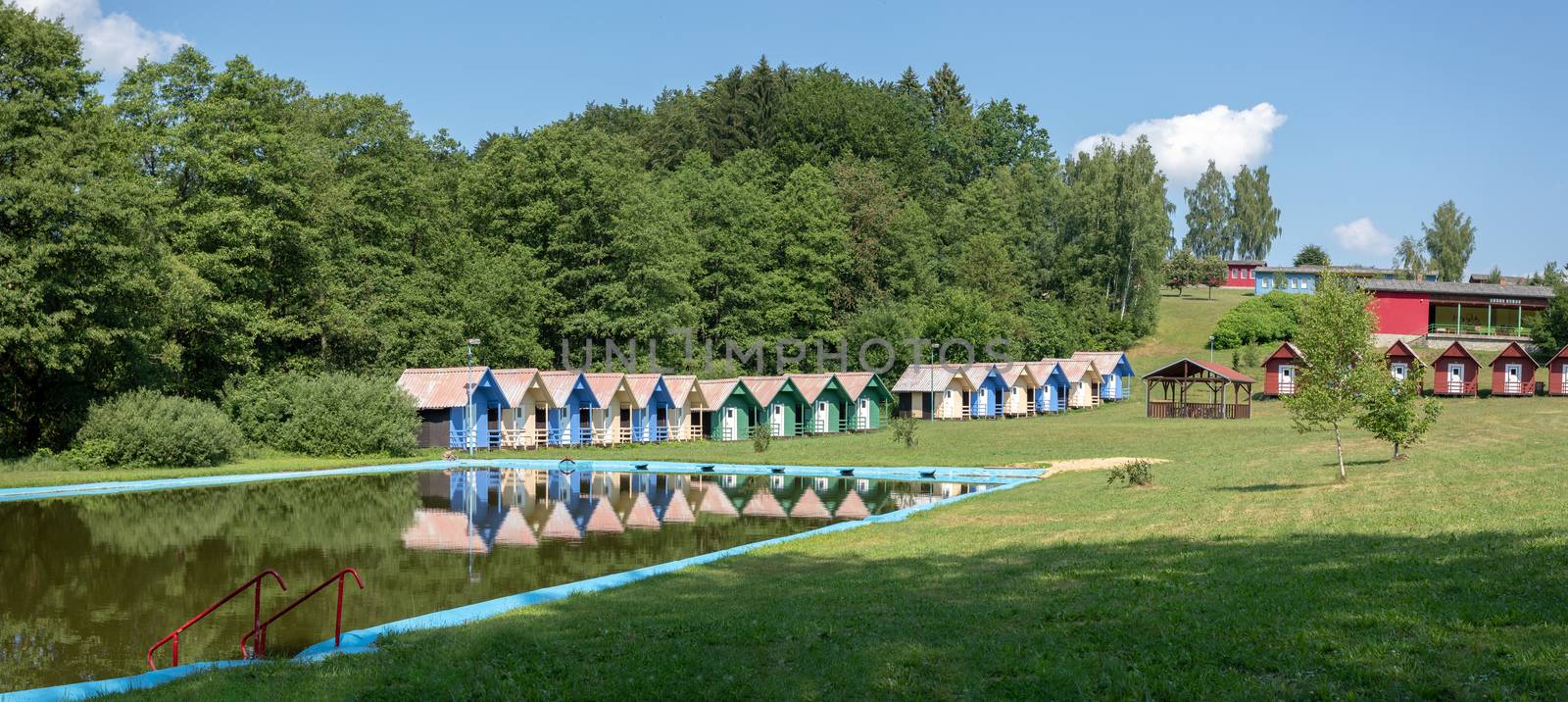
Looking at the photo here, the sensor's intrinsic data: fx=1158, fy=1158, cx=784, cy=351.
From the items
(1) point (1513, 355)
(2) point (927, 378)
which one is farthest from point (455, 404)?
(1) point (1513, 355)

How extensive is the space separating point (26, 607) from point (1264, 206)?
461ft

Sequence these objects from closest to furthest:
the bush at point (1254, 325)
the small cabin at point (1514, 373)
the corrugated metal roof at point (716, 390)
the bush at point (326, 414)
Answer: the bush at point (326, 414)
the small cabin at point (1514, 373)
the corrugated metal roof at point (716, 390)
the bush at point (1254, 325)

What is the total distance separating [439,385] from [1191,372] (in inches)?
1556

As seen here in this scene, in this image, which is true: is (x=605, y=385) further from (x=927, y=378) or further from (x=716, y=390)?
(x=927, y=378)

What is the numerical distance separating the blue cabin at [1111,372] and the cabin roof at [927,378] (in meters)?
11.9

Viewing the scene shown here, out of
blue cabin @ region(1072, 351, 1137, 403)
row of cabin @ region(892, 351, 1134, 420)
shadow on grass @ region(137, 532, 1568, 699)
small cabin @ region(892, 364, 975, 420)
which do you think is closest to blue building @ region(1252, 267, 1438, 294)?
blue cabin @ region(1072, 351, 1137, 403)

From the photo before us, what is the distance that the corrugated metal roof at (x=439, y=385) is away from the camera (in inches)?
2051

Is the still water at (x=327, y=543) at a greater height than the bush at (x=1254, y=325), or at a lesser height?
lesser

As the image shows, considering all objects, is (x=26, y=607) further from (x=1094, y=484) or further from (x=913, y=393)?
(x=913, y=393)

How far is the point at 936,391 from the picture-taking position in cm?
7169

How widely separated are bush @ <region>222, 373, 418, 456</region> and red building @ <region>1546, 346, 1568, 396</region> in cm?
5787

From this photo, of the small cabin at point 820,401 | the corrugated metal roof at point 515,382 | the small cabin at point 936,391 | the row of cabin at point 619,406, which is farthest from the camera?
the small cabin at point 936,391

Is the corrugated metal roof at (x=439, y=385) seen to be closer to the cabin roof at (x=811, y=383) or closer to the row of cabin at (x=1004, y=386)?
the cabin roof at (x=811, y=383)

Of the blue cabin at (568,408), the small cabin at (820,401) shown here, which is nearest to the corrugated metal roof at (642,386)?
the blue cabin at (568,408)
